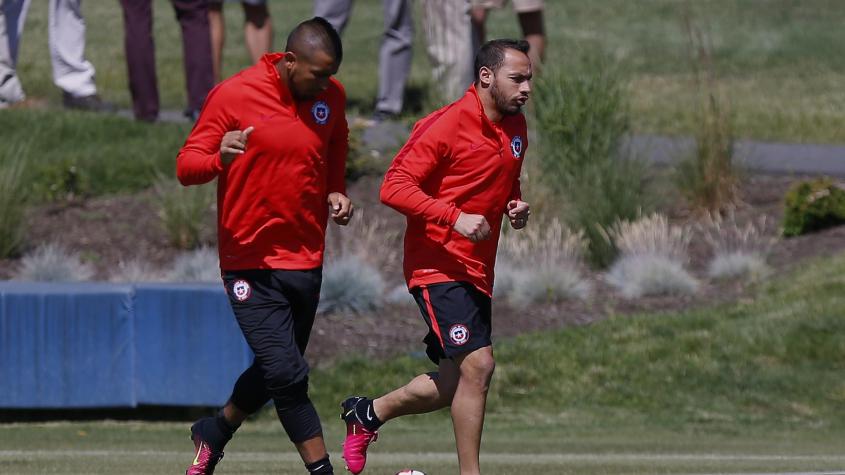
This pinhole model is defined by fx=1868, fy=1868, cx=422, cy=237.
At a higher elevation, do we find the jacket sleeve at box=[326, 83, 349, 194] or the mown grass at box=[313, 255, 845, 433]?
the jacket sleeve at box=[326, 83, 349, 194]

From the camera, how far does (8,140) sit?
1467 cm

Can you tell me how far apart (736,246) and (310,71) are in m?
7.19

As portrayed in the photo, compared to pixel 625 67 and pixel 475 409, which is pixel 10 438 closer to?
pixel 475 409

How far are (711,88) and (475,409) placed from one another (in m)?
8.23

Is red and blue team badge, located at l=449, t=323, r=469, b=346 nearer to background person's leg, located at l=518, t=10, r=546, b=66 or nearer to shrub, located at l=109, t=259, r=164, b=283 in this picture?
shrub, located at l=109, t=259, r=164, b=283

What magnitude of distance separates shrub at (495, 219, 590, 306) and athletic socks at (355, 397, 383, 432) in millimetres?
5204

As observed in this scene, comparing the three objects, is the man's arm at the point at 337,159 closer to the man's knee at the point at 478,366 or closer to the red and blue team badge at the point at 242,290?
the red and blue team badge at the point at 242,290

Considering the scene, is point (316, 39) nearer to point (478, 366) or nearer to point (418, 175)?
point (418, 175)

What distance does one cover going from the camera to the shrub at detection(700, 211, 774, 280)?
42.6ft

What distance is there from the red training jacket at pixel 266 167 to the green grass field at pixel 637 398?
2220mm

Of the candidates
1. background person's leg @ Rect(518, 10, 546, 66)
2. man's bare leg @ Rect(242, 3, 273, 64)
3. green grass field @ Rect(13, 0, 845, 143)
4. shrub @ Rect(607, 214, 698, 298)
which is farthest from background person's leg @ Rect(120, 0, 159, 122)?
shrub @ Rect(607, 214, 698, 298)

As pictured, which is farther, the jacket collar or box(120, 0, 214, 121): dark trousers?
box(120, 0, 214, 121): dark trousers

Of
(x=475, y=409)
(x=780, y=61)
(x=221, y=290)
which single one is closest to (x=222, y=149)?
(x=475, y=409)

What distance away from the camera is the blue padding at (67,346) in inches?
416
